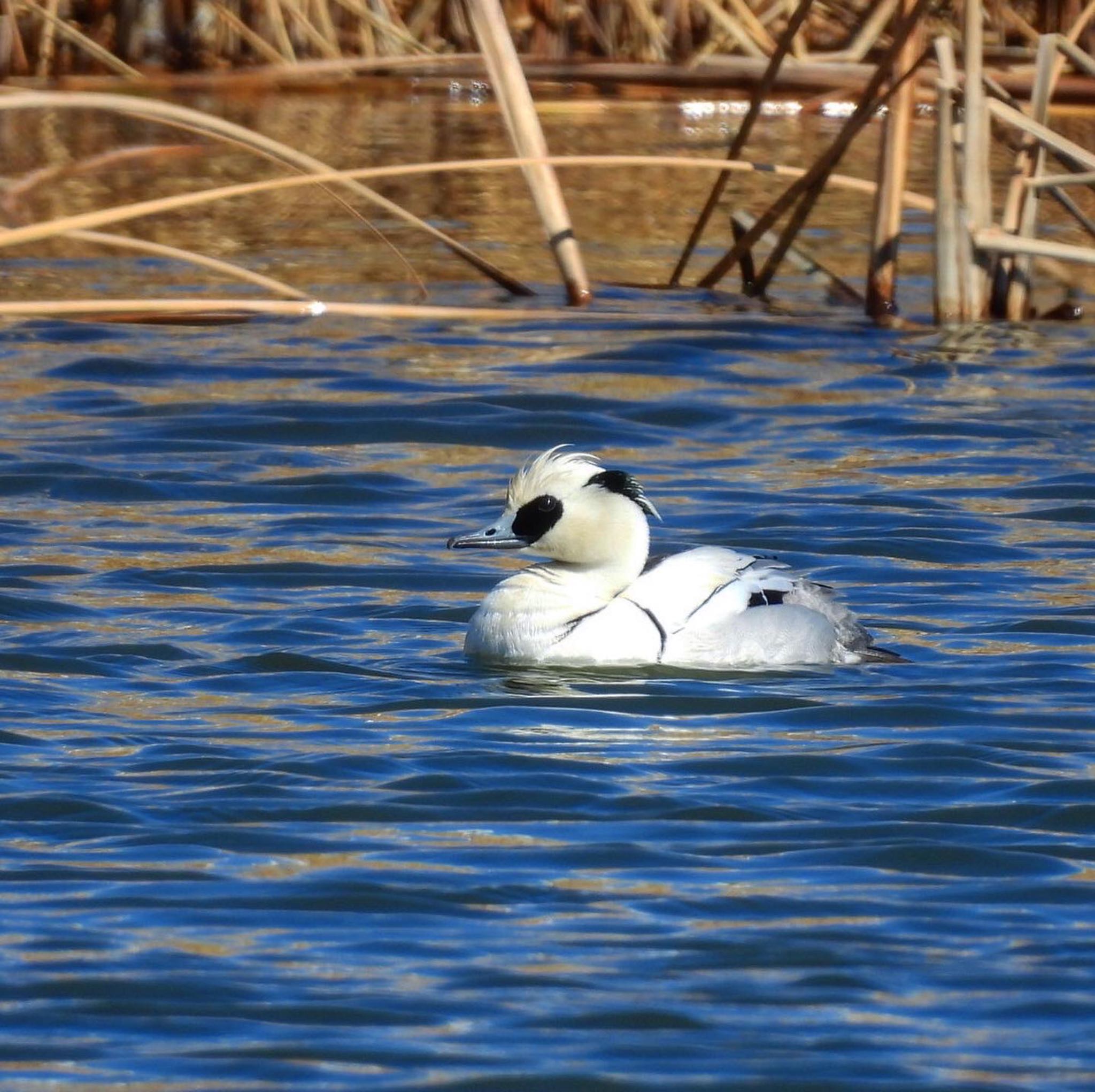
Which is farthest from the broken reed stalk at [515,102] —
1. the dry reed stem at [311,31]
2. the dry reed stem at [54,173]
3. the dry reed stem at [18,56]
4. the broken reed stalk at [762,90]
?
the dry reed stem at [18,56]

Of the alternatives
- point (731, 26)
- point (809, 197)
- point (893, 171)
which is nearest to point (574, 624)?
point (893, 171)

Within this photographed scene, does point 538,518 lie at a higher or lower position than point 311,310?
lower

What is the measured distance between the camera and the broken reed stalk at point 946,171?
9.83 meters

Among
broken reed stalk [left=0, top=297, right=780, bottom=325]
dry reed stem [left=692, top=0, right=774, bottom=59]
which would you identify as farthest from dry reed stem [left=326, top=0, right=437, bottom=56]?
broken reed stalk [left=0, top=297, right=780, bottom=325]

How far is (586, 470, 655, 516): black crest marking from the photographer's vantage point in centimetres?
636

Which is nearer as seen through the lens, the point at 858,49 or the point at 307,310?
the point at 307,310

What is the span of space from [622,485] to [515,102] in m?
3.69

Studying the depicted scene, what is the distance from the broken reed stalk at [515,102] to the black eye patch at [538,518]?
3.07 meters

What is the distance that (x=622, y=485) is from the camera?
6.36 m

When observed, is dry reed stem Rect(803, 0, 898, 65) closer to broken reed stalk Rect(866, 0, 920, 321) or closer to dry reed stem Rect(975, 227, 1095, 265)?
broken reed stalk Rect(866, 0, 920, 321)

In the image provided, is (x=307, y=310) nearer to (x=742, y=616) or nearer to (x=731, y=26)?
(x=742, y=616)

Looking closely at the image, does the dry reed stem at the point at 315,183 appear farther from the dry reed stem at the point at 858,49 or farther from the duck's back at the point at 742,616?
the dry reed stem at the point at 858,49

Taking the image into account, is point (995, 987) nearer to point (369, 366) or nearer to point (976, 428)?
point (976, 428)

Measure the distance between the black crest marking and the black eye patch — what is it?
11 centimetres
